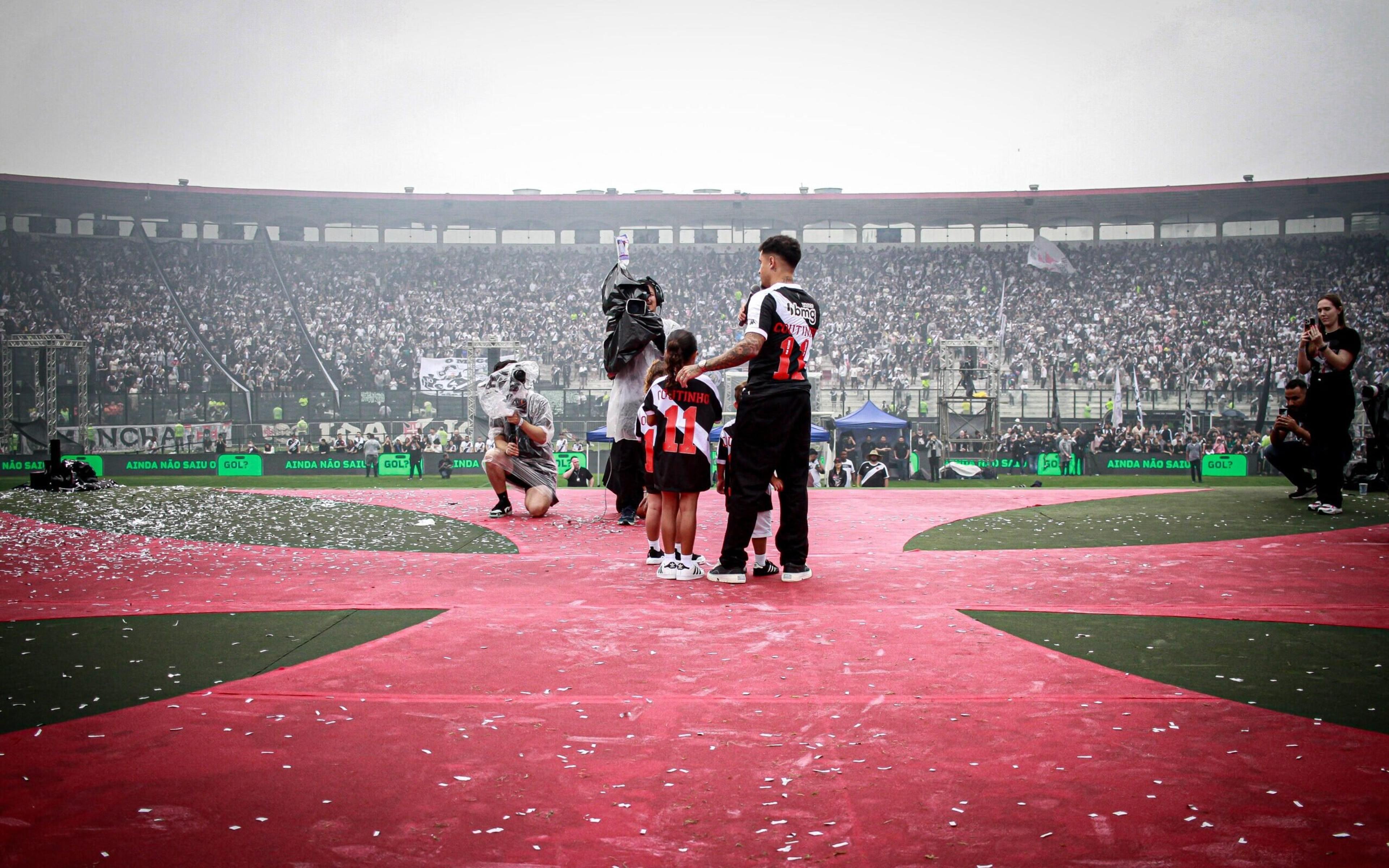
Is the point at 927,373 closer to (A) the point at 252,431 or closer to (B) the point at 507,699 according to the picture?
(A) the point at 252,431

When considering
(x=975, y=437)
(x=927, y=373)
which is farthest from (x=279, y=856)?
(x=927, y=373)

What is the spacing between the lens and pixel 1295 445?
9211mm

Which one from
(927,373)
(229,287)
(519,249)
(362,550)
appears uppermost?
(519,249)

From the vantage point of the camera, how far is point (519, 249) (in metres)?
43.4

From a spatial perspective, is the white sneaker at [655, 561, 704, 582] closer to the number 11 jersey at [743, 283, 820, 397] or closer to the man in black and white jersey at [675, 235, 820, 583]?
the man in black and white jersey at [675, 235, 820, 583]

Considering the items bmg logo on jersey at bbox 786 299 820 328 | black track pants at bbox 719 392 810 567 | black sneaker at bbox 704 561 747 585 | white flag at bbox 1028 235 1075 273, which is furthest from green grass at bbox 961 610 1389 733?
white flag at bbox 1028 235 1075 273

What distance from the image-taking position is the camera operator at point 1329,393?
7.71 metres

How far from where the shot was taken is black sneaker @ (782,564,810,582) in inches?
219

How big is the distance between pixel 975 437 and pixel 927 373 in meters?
7.00

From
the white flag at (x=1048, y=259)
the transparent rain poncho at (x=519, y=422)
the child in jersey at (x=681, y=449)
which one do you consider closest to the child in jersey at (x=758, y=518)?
the child in jersey at (x=681, y=449)

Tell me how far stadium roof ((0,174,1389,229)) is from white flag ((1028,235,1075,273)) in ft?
6.82

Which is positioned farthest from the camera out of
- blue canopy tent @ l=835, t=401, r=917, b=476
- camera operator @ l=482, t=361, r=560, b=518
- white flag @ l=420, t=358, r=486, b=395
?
white flag @ l=420, t=358, r=486, b=395

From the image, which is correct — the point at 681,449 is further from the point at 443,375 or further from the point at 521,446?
the point at 443,375

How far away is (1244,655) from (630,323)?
570 centimetres
